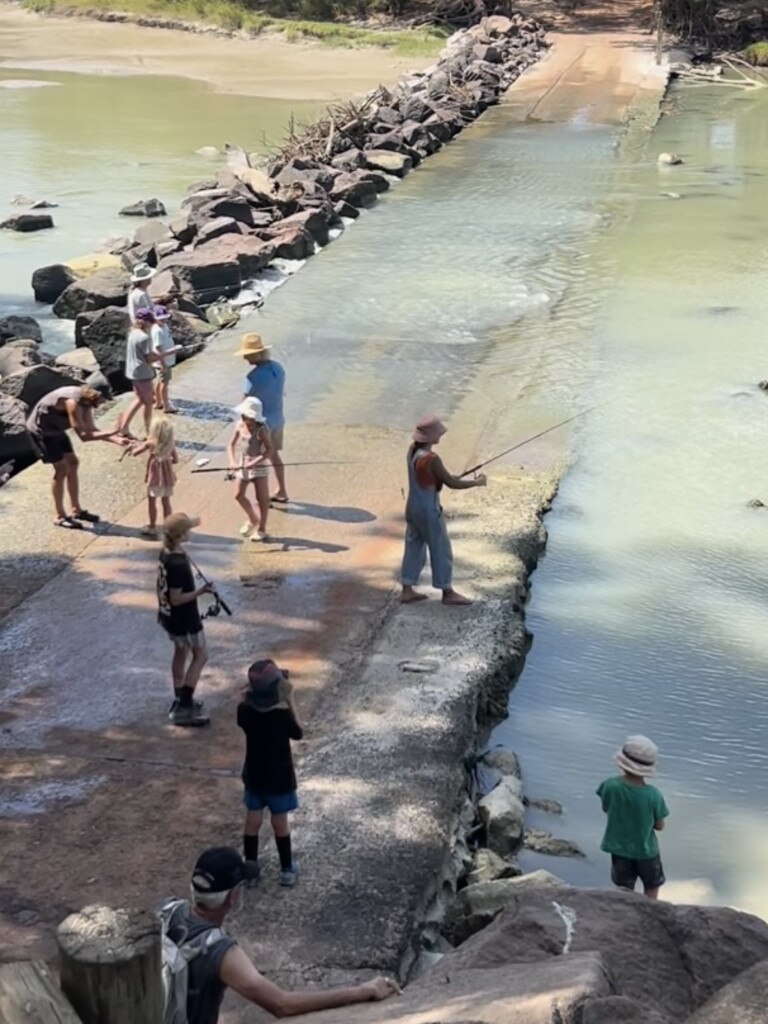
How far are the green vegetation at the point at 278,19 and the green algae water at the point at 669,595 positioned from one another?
28.7 meters

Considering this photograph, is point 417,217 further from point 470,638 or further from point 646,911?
point 646,911

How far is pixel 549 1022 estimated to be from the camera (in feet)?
15.4

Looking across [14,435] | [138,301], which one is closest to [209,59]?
[138,301]

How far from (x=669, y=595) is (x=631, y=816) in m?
4.20

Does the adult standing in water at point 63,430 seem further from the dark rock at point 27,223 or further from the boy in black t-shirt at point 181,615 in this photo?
the dark rock at point 27,223

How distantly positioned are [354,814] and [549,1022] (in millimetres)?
3114

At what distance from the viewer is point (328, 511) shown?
12.1 metres

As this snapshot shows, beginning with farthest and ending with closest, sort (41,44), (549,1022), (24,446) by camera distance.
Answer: (41,44)
(24,446)
(549,1022)

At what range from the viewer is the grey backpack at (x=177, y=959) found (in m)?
4.71

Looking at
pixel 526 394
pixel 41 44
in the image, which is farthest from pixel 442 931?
pixel 41 44

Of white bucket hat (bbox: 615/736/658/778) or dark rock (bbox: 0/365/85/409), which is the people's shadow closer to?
dark rock (bbox: 0/365/85/409)

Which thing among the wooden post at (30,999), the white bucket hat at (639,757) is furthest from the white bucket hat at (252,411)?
the wooden post at (30,999)

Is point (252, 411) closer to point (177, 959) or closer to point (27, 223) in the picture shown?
point (177, 959)

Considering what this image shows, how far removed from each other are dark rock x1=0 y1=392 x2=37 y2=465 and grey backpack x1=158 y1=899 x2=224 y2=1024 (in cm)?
915
